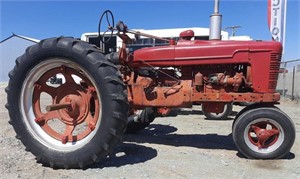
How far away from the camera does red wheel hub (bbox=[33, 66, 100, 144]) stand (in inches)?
169

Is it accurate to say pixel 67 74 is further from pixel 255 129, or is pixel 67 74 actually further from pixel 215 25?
pixel 215 25

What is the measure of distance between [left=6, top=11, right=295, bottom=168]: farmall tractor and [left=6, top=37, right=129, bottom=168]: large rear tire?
1cm

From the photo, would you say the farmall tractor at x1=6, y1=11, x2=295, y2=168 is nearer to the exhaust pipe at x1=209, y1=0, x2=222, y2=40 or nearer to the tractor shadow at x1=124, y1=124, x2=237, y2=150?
the tractor shadow at x1=124, y1=124, x2=237, y2=150

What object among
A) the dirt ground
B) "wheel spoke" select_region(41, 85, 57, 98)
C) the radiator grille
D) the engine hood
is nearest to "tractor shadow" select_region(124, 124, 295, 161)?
the dirt ground

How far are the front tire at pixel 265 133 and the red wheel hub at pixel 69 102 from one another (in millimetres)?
1852

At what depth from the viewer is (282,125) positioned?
421 cm

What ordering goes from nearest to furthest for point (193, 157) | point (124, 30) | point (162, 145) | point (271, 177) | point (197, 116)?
1. point (271, 177)
2. point (193, 157)
3. point (124, 30)
4. point (162, 145)
5. point (197, 116)

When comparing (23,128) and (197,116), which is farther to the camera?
(197,116)

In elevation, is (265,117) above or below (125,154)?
above

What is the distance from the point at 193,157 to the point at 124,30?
1940mm

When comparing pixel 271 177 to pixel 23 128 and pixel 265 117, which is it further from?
pixel 23 128

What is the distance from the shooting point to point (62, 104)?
14.0ft

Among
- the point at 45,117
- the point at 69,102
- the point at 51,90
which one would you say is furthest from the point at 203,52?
the point at 45,117

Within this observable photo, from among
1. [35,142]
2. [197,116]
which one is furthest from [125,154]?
[197,116]
